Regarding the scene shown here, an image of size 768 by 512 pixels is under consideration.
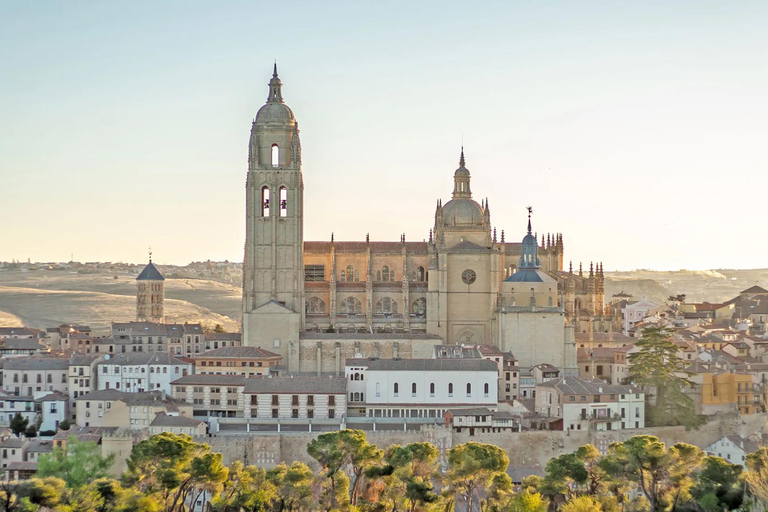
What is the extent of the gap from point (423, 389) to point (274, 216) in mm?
→ 19624

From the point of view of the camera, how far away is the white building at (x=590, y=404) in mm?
64938

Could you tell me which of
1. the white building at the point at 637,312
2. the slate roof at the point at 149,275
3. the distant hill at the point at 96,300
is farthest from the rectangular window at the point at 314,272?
the distant hill at the point at 96,300

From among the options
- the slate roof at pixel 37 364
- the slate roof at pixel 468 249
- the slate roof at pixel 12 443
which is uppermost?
the slate roof at pixel 468 249

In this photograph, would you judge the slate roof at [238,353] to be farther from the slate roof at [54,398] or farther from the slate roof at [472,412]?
the slate roof at [472,412]

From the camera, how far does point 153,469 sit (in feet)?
168

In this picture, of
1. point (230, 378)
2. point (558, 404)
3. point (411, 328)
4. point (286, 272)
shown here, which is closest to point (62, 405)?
point (230, 378)

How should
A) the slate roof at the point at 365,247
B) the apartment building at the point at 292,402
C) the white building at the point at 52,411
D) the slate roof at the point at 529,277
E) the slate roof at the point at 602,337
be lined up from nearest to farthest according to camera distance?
the apartment building at the point at 292,402 < the white building at the point at 52,411 < the slate roof at the point at 529,277 < the slate roof at the point at 602,337 < the slate roof at the point at 365,247

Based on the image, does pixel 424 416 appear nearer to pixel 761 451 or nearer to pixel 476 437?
pixel 476 437

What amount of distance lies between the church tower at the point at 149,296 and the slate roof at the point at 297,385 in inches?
1137

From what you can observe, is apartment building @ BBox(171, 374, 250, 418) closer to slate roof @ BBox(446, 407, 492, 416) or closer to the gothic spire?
slate roof @ BBox(446, 407, 492, 416)

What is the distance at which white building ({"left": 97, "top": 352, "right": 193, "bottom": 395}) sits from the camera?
72250 mm

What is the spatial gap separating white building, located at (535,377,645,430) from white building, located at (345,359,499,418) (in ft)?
10.9

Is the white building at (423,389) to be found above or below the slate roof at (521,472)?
above

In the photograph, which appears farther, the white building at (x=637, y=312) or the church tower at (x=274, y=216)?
the white building at (x=637, y=312)
